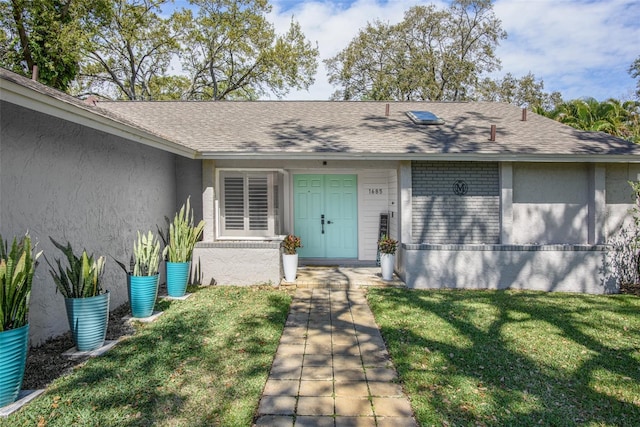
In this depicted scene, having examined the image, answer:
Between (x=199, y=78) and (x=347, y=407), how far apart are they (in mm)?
24881

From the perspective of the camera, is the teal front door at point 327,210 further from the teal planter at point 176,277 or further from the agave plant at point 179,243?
the teal planter at point 176,277

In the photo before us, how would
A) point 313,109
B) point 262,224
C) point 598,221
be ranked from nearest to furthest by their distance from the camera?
point 598,221
point 262,224
point 313,109

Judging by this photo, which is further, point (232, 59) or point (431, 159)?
point (232, 59)

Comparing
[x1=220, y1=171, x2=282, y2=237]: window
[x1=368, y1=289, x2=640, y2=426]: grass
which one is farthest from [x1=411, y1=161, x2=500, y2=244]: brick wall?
[x1=220, y1=171, x2=282, y2=237]: window

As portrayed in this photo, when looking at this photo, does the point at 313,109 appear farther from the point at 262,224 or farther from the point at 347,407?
the point at 347,407


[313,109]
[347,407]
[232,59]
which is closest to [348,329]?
[347,407]

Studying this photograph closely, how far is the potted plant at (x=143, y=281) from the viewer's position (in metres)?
5.30

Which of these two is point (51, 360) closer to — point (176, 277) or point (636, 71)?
point (176, 277)

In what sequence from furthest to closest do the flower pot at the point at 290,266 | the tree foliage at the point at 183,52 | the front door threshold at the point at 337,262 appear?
1. the tree foliage at the point at 183,52
2. the front door threshold at the point at 337,262
3. the flower pot at the point at 290,266

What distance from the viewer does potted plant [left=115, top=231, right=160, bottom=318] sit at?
5.30m

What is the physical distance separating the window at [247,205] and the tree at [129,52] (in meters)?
16.6

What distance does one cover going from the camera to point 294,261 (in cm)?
779

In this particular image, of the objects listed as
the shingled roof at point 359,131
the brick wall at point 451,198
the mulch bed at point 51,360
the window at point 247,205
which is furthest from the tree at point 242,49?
the mulch bed at point 51,360

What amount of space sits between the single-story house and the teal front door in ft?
0.09
